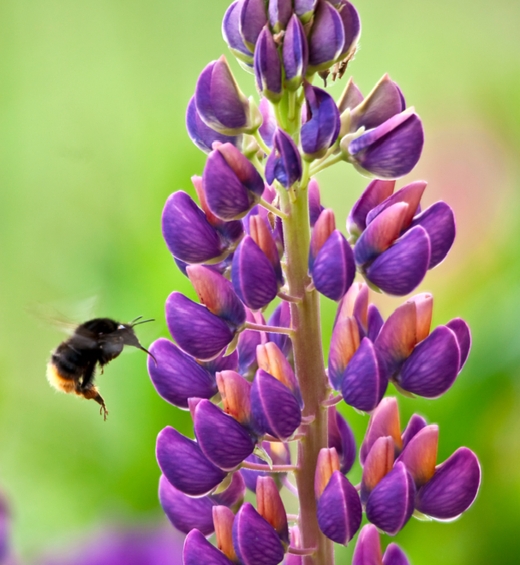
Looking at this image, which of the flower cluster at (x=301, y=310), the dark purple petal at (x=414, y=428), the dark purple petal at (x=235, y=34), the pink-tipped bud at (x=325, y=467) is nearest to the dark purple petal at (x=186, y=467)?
the flower cluster at (x=301, y=310)

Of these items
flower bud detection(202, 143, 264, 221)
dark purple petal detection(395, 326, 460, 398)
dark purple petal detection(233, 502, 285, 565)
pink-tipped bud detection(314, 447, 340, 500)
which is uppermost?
flower bud detection(202, 143, 264, 221)

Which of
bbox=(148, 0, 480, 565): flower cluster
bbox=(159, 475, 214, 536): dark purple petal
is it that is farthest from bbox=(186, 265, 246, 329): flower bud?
bbox=(159, 475, 214, 536): dark purple petal

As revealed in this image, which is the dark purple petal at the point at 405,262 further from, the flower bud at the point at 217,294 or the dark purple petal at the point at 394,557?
the dark purple petal at the point at 394,557

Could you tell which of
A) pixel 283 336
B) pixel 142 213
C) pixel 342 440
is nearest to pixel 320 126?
pixel 283 336

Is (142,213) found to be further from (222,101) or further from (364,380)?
(364,380)

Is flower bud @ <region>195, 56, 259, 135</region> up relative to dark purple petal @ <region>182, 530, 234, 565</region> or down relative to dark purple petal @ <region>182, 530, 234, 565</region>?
up

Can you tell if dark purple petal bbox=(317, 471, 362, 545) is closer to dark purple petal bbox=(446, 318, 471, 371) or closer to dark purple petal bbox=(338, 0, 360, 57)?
dark purple petal bbox=(446, 318, 471, 371)
